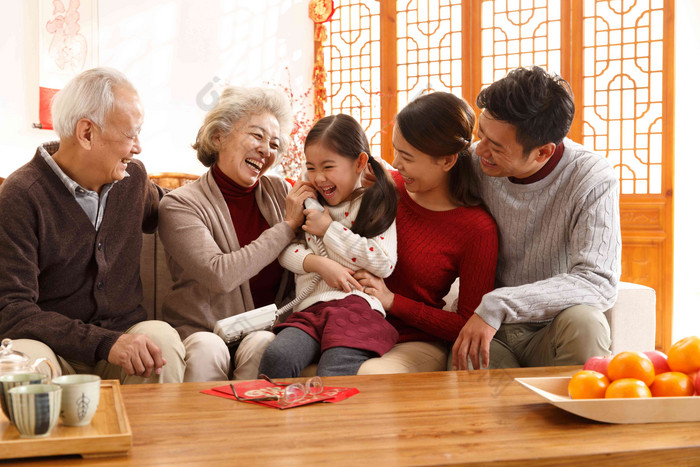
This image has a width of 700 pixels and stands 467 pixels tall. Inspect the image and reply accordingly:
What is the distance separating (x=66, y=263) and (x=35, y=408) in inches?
39.5

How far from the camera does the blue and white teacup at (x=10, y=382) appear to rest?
44.9 inches

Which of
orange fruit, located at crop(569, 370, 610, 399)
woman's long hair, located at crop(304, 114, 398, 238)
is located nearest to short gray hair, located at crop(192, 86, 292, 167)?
woman's long hair, located at crop(304, 114, 398, 238)

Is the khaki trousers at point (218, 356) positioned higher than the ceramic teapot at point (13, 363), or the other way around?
the ceramic teapot at point (13, 363)

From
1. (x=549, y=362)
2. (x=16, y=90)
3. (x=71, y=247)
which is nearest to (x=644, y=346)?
(x=549, y=362)

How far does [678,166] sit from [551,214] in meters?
3.38

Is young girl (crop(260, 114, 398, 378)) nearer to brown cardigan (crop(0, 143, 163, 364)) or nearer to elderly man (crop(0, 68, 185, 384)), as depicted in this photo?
elderly man (crop(0, 68, 185, 384))

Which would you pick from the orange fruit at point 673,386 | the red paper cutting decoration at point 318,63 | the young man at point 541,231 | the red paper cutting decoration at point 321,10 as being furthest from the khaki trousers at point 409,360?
the red paper cutting decoration at point 321,10

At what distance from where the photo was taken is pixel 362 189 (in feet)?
7.64

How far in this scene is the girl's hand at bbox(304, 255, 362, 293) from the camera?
86.4 inches

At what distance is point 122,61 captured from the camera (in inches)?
205

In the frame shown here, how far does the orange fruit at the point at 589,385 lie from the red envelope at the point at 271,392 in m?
0.47

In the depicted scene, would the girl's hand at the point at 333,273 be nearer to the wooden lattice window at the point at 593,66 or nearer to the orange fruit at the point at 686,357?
the orange fruit at the point at 686,357

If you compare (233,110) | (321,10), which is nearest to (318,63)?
(321,10)

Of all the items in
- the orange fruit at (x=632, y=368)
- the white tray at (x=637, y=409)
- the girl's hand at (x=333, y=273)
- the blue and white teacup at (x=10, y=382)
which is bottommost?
the white tray at (x=637, y=409)
